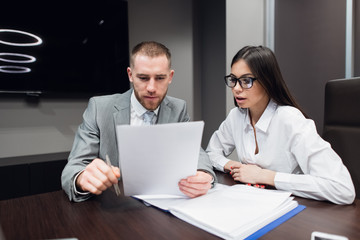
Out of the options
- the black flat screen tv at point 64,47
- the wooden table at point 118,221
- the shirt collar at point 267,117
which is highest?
the black flat screen tv at point 64,47

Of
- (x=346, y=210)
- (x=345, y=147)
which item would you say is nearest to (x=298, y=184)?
(x=346, y=210)

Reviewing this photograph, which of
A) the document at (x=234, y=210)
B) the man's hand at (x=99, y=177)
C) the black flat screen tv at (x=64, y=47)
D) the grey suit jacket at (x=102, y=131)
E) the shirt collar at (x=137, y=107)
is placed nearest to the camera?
the document at (x=234, y=210)

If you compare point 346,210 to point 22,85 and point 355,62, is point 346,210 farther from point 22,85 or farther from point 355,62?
point 22,85

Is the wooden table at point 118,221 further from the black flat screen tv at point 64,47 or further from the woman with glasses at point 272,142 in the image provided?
the black flat screen tv at point 64,47

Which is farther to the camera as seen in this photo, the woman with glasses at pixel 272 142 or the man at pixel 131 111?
the man at pixel 131 111

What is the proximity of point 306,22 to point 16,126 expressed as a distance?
9.55 feet

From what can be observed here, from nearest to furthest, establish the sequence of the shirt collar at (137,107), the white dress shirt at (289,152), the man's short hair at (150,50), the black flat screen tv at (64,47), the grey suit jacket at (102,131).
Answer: the white dress shirt at (289,152)
the grey suit jacket at (102,131)
the man's short hair at (150,50)
the shirt collar at (137,107)
the black flat screen tv at (64,47)

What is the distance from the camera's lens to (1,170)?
6.03ft

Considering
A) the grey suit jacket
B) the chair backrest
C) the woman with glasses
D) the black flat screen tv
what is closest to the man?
the grey suit jacket

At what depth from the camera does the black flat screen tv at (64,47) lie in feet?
6.65

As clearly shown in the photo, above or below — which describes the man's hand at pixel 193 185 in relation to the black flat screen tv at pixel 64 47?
below

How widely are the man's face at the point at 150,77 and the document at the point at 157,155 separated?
0.49 m

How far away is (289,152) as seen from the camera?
1.11 meters

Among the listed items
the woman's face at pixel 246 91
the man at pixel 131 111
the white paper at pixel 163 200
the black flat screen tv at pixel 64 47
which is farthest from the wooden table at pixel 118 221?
the black flat screen tv at pixel 64 47
